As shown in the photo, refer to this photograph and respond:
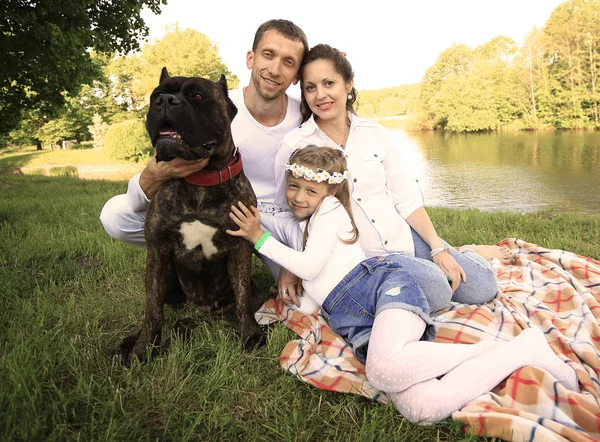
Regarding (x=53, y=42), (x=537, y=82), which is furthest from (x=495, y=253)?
(x=537, y=82)

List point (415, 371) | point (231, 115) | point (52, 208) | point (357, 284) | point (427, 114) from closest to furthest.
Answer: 1. point (415, 371)
2. point (357, 284)
3. point (231, 115)
4. point (52, 208)
5. point (427, 114)

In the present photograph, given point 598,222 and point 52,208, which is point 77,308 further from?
point 598,222

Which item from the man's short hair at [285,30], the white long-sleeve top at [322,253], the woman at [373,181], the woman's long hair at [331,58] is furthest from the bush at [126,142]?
the white long-sleeve top at [322,253]

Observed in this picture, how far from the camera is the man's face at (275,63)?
3.33 meters

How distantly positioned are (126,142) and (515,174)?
19757 mm

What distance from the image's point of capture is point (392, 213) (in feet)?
10.3

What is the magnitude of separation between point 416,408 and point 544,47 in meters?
36.3

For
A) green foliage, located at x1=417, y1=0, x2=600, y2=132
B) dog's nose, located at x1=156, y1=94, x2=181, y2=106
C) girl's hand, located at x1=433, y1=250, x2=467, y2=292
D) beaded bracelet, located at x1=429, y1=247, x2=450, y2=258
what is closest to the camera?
dog's nose, located at x1=156, y1=94, x2=181, y2=106

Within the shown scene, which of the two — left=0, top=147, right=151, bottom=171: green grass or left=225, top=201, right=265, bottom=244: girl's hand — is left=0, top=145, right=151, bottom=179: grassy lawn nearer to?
left=0, top=147, right=151, bottom=171: green grass

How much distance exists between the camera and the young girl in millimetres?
1991

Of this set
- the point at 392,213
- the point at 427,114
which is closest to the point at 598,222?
the point at 392,213

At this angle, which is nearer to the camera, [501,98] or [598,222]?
[598,222]

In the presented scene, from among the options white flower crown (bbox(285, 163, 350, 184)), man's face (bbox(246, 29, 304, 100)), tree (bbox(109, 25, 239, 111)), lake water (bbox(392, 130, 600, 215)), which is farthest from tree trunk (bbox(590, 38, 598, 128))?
white flower crown (bbox(285, 163, 350, 184))

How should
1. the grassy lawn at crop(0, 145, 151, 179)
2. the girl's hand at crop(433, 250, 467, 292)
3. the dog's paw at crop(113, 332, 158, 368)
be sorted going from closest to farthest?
the dog's paw at crop(113, 332, 158, 368) → the girl's hand at crop(433, 250, 467, 292) → the grassy lawn at crop(0, 145, 151, 179)
